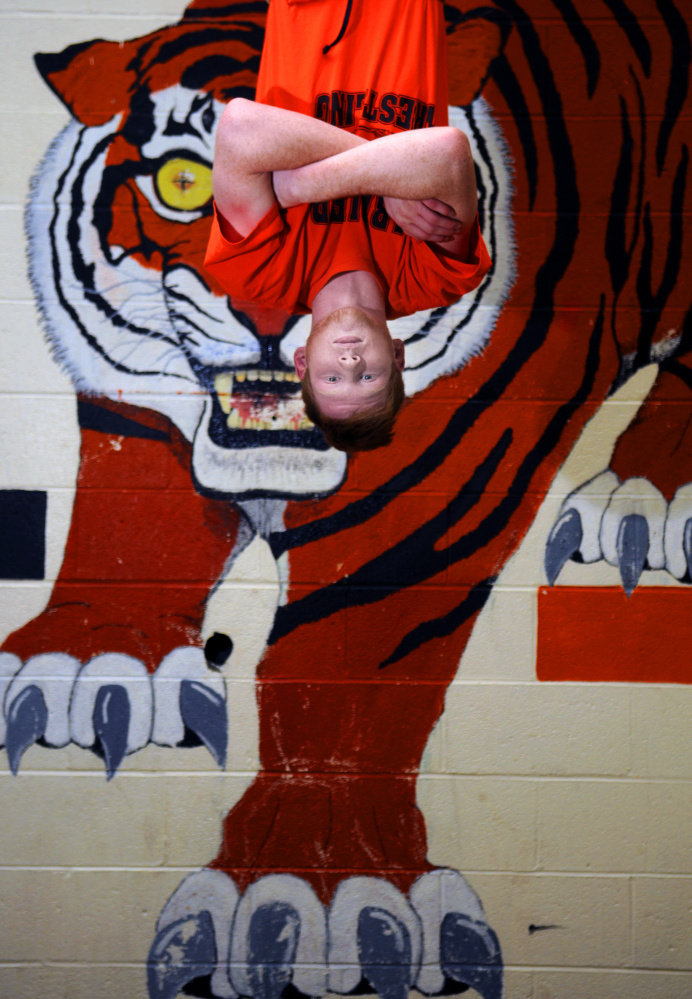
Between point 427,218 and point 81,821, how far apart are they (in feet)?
5.94

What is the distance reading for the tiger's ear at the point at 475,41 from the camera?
2.07 m

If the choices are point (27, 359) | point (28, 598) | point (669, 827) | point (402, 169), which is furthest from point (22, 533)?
point (669, 827)

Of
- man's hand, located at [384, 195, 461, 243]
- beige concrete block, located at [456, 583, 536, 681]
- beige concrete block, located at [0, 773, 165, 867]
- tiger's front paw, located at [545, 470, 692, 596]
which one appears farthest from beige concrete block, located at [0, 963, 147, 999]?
man's hand, located at [384, 195, 461, 243]

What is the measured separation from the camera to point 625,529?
2090 millimetres

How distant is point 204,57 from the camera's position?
207cm

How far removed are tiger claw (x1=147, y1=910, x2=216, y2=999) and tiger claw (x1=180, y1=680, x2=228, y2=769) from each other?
433 mm

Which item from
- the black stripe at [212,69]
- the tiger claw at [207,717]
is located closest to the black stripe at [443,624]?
the tiger claw at [207,717]

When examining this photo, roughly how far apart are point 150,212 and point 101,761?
5.01 feet

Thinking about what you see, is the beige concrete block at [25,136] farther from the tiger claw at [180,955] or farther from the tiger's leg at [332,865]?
the tiger claw at [180,955]

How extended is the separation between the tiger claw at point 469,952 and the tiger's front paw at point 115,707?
0.77 metres

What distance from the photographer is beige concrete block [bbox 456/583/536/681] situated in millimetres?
2078

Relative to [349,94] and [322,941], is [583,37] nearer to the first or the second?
[349,94]

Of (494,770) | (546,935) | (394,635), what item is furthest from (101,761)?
(546,935)

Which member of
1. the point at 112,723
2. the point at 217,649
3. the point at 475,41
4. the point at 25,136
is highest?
the point at 475,41
